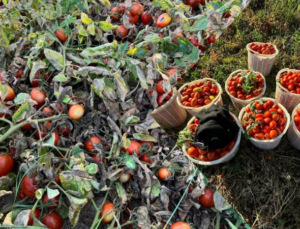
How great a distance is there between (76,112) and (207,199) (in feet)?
2.71

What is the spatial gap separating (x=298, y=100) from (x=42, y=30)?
1723 mm

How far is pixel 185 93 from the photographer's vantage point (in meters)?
2.02

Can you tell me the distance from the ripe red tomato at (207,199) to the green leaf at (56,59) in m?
1.11

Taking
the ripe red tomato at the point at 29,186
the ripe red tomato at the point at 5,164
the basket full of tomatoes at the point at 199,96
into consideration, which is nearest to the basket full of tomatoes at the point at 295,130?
the basket full of tomatoes at the point at 199,96

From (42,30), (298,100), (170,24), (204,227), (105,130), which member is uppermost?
(42,30)

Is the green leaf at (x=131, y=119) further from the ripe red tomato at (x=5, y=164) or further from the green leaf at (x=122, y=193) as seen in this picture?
the ripe red tomato at (x=5, y=164)

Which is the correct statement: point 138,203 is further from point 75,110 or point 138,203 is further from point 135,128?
point 75,110

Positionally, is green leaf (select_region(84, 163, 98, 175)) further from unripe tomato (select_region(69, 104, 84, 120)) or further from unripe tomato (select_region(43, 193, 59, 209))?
unripe tomato (select_region(69, 104, 84, 120))

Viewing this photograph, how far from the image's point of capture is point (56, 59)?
1.99 metres

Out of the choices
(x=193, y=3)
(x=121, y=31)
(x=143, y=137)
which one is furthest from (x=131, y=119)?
(x=193, y=3)

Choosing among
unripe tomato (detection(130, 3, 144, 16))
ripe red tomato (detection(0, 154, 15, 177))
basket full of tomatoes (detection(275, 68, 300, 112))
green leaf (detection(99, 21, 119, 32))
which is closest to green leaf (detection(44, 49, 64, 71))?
green leaf (detection(99, 21, 119, 32))

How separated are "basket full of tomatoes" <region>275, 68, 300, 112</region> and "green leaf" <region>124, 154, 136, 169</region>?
100 centimetres

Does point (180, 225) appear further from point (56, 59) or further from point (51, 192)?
point (56, 59)

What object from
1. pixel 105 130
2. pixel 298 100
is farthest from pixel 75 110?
pixel 298 100
